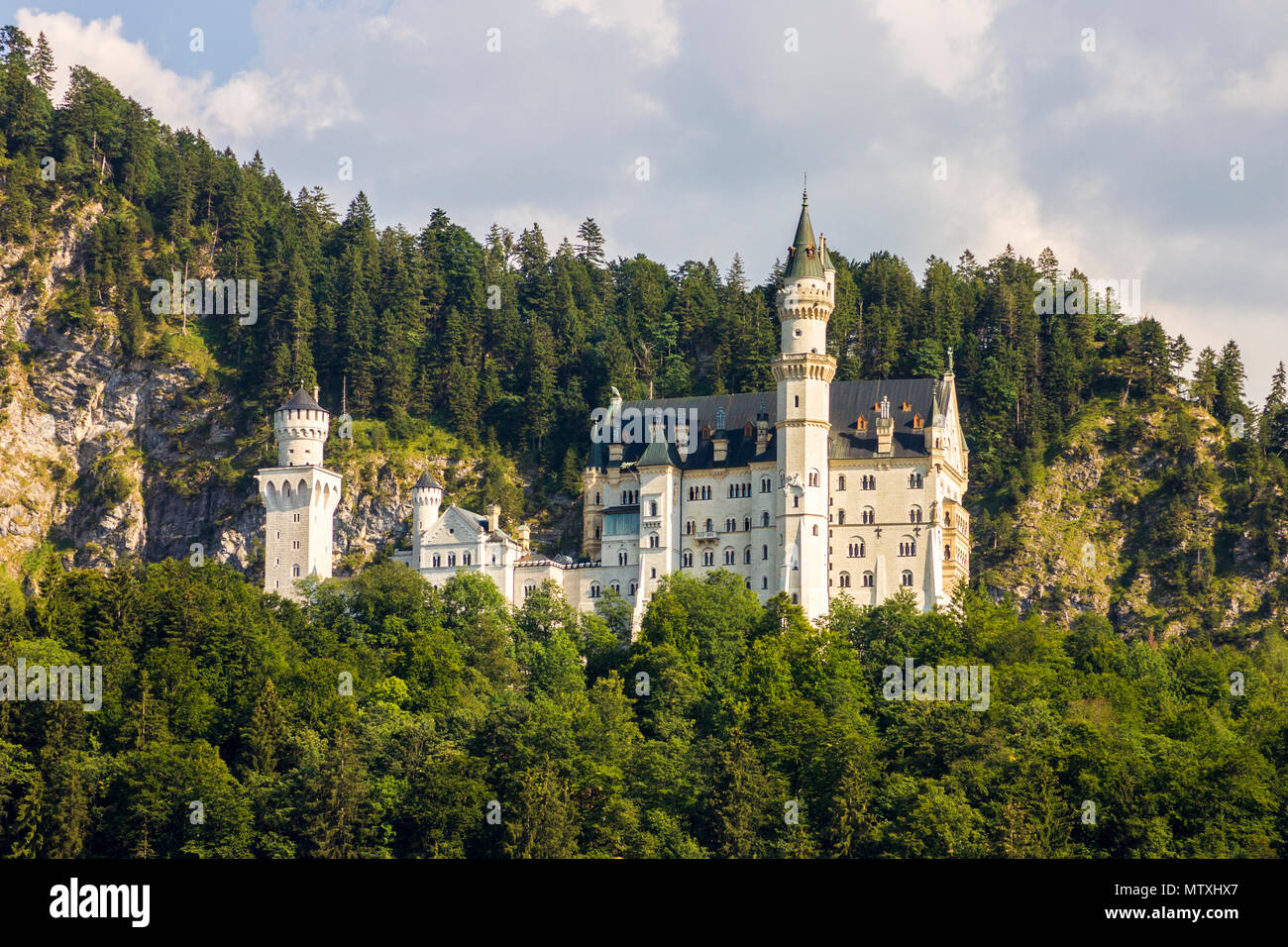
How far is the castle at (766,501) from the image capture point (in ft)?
317

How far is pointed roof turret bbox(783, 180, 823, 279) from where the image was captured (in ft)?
327

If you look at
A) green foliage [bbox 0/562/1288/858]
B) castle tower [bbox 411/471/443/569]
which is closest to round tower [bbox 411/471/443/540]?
castle tower [bbox 411/471/443/569]

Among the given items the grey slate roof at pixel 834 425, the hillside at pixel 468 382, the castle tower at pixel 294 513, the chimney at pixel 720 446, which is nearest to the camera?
the grey slate roof at pixel 834 425

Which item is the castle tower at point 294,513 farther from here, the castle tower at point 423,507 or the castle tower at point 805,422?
the castle tower at point 805,422

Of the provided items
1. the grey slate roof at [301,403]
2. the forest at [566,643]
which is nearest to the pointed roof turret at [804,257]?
the forest at [566,643]

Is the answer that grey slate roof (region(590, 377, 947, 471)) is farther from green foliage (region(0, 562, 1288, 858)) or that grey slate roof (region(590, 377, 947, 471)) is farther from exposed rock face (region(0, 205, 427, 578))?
exposed rock face (region(0, 205, 427, 578))

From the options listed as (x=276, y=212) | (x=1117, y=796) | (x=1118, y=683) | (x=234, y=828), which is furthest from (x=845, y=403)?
(x=276, y=212)

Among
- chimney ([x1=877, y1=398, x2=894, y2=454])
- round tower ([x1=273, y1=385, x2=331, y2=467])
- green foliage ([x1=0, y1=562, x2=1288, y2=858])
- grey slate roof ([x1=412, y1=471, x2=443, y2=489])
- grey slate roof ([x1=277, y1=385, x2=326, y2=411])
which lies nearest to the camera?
green foliage ([x1=0, y1=562, x2=1288, y2=858])

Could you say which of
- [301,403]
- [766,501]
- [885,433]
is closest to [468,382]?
[301,403]

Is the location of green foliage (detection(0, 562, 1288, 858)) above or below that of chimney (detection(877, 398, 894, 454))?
below

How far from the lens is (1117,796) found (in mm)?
75625

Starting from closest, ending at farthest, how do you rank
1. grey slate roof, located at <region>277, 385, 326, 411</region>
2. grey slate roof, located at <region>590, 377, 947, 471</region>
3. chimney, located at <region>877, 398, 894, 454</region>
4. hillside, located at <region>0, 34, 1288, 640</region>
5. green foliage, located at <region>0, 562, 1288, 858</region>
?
green foliage, located at <region>0, 562, 1288, 858</region> < chimney, located at <region>877, 398, 894, 454</region> < grey slate roof, located at <region>590, 377, 947, 471</region> < grey slate roof, located at <region>277, 385, 326, 411</region> < hillside, located at <region>0, 34, 1288, 640</region>

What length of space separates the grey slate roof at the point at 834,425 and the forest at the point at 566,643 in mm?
7335
